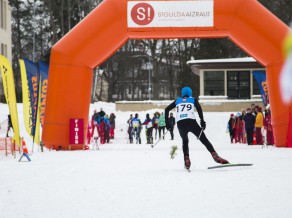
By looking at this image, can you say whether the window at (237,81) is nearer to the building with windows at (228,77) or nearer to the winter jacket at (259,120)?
the building with windows at (228,77)

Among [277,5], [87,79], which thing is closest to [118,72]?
[277,5]

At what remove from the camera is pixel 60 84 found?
709 inches

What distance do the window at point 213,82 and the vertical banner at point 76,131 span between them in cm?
2765

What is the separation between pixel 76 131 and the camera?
1816 cm

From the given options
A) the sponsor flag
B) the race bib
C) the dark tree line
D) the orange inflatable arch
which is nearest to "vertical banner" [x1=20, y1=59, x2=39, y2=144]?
the orange inflatable arch

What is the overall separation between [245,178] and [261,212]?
10.0 feet

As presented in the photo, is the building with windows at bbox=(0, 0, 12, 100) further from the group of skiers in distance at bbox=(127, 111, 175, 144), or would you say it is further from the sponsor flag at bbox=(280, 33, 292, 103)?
the sponsor flag at bbox=(280, 33, 292, 103)

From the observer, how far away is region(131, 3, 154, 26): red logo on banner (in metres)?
18.2

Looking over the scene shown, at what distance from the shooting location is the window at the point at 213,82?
148 ft

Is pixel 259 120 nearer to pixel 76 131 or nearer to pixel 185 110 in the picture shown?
pixel 76 131

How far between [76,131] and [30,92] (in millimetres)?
2222

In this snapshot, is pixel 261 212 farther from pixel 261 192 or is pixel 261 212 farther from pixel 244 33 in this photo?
pixel 244 33

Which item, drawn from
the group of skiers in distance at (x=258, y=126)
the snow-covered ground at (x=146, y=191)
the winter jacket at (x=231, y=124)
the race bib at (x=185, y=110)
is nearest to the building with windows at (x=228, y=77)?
the winter jacket at (x=231, y=124)

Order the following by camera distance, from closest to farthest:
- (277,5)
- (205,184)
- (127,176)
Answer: (205,184)
(127,176)
(277,5)
